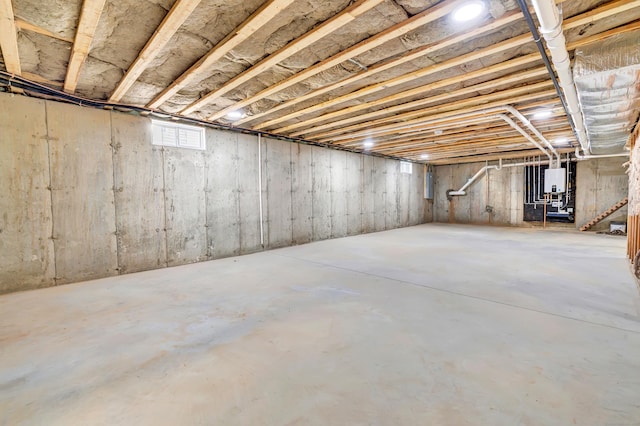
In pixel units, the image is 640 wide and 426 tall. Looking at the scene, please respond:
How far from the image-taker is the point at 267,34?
7.48 feet

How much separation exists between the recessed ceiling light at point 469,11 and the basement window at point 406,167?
728 cm

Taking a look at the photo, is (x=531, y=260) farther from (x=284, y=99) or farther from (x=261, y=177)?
(x=261, y=177)

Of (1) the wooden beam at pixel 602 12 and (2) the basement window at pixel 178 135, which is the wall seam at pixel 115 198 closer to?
(2) the basement window at pixel 178 135

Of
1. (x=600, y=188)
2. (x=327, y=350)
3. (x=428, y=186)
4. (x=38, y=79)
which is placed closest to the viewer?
(x=327, y=350)

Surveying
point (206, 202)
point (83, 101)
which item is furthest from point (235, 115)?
point (83, 101)

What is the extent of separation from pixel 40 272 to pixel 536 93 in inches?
241

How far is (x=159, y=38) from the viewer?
221 centimetres

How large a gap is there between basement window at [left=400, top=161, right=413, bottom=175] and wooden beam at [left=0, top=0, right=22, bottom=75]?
8445 mm

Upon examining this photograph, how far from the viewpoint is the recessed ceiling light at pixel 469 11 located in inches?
72.5

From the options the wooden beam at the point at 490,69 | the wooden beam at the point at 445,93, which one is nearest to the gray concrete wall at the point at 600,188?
the wooden beam at the point at 445,93

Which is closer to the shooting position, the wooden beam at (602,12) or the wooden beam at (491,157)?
the wooden beam at (602,12)

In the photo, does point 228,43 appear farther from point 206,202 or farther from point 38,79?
point 206,202

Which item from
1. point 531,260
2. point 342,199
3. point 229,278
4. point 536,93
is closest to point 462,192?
point 342,199

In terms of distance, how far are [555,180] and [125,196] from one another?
9489 millimetres
